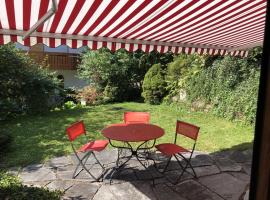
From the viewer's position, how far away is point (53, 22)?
17.4 ft

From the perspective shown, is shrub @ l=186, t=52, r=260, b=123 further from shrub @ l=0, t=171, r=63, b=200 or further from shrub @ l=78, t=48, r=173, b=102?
shrub @ l=0, t=171, r=63, b=200

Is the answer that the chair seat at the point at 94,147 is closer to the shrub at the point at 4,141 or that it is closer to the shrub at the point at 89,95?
the shrub at the point at 4,141

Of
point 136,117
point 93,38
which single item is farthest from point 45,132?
point 93,38

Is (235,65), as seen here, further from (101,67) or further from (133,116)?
(101,67)

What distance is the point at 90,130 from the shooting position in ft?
37.3

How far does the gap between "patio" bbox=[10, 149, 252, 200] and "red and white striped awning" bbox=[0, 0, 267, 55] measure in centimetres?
310

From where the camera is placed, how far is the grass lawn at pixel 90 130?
8617 mm

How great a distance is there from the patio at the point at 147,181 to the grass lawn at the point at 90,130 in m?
0.99

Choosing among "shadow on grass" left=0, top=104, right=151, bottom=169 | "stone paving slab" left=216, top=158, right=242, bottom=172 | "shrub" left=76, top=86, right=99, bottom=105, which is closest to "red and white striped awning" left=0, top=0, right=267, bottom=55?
"stone paving slab" left=216, top=158, right=242, bottom=172

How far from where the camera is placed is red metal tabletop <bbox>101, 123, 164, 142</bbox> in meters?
5.94

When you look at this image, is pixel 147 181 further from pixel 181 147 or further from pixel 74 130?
pixel 74 130

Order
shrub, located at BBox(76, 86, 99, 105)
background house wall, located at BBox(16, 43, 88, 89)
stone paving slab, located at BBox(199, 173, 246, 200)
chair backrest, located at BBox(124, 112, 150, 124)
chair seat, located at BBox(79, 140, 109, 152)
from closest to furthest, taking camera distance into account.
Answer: stone paving slab, located at BBox(199, 173, 246, 200) → chair seat, located at BBox(79, 140, 109, 152) → chair backrest, located at BBox(124, 112, 150, 124) → shrub, located at BBox(76, 86, 99, 105) → background house wall, located at BBox(16, 43, 88, 89)

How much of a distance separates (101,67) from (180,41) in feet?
41.2

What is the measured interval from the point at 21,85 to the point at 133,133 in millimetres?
10098
